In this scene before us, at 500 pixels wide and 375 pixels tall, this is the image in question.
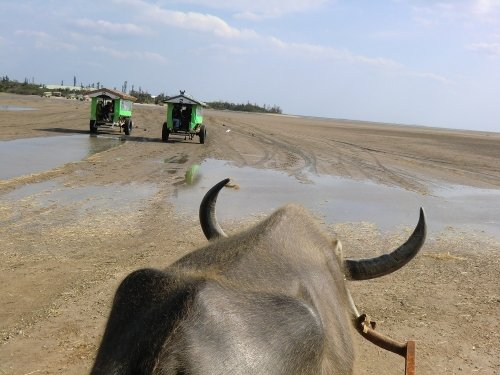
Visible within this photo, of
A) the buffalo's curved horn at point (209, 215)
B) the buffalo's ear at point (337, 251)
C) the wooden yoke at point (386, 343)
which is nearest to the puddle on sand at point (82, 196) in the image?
the buffalo's curved horn at point (209, 215)

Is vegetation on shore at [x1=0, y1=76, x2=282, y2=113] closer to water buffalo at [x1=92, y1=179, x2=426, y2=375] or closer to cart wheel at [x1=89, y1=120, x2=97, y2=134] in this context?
cart wheel at [x1=89, y1=120, x2=97, y2=134]

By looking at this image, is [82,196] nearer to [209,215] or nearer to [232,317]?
[209,215]

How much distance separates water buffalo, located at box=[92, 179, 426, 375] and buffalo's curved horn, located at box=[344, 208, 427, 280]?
1.98 feet

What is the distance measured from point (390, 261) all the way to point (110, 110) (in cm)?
2929

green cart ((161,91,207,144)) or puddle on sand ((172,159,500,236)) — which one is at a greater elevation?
green cart ((161,91,207,144))

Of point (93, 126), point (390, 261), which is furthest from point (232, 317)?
point (93, 126)

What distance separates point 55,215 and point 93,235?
156 centimetres

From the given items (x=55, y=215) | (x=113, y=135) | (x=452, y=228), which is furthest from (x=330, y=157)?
(x=55, y=215)

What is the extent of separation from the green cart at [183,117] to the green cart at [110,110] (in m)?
3.32

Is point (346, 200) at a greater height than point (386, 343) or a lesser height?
lesser

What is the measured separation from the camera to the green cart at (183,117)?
27.2 metres

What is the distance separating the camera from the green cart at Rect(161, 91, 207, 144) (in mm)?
27188

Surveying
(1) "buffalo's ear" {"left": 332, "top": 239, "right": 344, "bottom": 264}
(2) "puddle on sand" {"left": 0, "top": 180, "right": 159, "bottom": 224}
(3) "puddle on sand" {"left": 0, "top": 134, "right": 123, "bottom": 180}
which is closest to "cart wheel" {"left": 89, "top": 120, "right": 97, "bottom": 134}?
(3) "puddle on sand" {"left": 0, "top": 134, "right": 123, "bottom": 180}

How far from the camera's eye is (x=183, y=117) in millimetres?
28172
